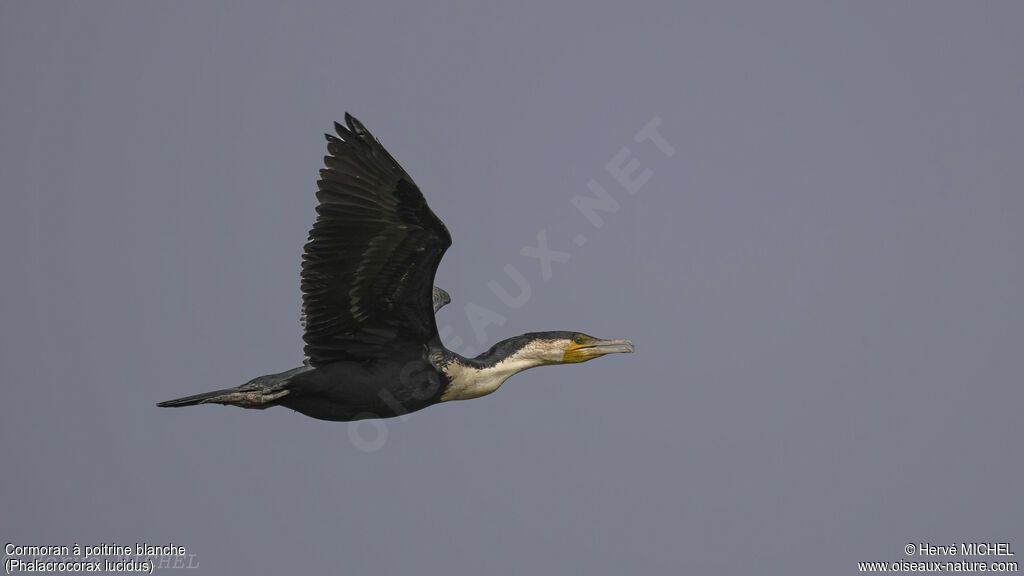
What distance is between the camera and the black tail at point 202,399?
11.9m

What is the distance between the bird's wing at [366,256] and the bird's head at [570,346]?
51.4 inches

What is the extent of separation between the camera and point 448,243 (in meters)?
11.5

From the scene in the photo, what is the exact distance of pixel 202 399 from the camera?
12.0 metres

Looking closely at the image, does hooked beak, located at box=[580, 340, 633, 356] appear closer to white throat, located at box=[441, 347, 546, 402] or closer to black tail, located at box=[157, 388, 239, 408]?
white throat, located at box=[441, 347, 546, 402]

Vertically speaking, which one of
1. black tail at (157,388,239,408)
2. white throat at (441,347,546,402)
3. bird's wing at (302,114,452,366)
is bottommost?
white throat at (441,347,546,402)

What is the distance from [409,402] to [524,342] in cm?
145

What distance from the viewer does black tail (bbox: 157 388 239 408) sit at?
11.9 meters

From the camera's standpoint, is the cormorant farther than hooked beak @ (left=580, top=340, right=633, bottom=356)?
No

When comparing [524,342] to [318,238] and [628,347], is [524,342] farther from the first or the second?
[318,238]

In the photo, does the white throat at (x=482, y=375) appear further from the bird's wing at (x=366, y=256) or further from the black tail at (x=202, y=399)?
the black tail at (x=202, y=399)

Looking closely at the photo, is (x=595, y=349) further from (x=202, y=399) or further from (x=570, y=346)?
(x=202, y=399)

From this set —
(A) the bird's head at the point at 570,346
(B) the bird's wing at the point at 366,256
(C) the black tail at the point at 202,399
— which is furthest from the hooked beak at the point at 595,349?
(C) the black tail at the point at 202,399

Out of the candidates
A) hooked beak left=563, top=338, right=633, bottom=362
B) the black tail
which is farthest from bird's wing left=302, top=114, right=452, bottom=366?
hooked beak left=563, top=338, right=633, bottom=362

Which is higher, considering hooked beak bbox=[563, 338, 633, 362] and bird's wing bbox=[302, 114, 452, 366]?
bird's wing bbox=[302, 114, 452, 366]
